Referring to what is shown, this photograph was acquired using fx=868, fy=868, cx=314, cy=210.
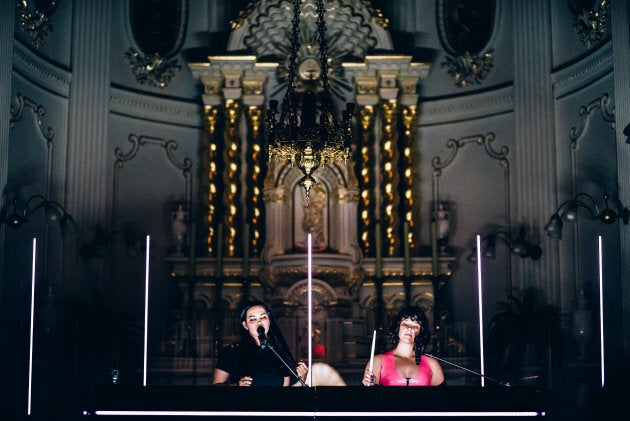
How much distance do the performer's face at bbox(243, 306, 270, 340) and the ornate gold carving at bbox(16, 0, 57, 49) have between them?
564 cm

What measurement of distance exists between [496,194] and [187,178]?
13.8 ft

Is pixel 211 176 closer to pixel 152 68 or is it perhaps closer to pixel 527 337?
pixel 152 68

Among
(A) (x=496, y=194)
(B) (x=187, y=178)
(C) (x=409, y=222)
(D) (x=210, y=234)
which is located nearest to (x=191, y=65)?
(B) (x=187, y=178)

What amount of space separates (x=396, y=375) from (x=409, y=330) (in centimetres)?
31

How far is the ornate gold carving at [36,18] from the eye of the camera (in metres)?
9.77

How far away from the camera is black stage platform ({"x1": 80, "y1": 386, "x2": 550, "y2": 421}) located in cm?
419

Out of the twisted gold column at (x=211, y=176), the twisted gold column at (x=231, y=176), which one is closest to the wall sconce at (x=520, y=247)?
the twisted gold column at (x=231, y=176)

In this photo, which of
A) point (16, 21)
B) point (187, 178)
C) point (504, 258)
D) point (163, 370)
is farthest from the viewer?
point (187, 178)

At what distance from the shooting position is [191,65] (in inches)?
463

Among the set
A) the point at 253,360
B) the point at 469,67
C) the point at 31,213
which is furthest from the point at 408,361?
the point at 469,67

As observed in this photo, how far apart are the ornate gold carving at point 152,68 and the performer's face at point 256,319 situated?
6890mm

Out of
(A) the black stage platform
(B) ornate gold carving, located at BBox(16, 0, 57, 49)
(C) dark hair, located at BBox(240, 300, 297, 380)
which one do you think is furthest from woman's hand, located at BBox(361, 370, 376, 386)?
(B) ornate gold carving, located at BBox(16, 0, 57, 49)

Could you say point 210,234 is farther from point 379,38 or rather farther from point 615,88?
point 615,88

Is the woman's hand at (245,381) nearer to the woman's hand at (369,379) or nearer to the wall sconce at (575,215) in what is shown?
the woman's hand at (369,379)
